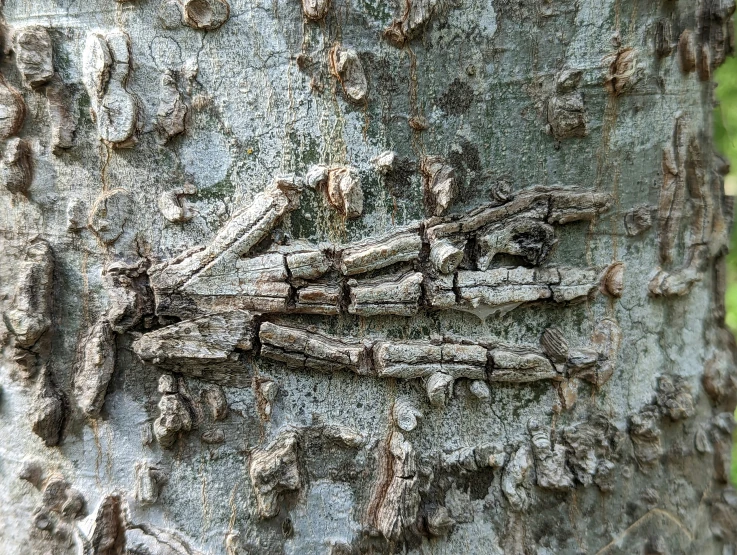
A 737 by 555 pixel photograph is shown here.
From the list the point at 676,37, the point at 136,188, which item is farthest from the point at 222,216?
the point at 676,37

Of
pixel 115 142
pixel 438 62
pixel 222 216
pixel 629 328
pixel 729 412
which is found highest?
pixel 438 62

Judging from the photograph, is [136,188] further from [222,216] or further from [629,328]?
[629,328]

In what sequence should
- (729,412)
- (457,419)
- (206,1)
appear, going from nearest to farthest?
(206,1) → (457,419) → (729,412)

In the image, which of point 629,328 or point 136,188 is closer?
point 136,188

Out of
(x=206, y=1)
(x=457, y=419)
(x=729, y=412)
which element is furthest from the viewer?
(x=729, y=412)

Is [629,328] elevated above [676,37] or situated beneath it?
situated beneath

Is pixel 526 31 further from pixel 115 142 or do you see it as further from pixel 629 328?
pixel 115 142
